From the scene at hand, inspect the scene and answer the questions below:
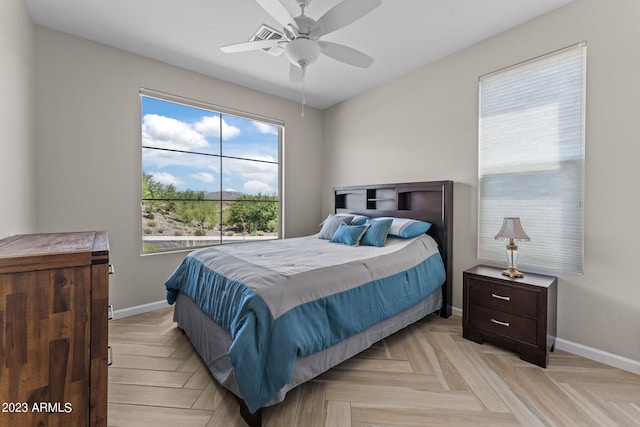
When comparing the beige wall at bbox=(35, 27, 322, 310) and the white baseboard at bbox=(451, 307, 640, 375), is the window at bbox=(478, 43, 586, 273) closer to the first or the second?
the white baseboard at bbox=(451, 307, 640, 375)

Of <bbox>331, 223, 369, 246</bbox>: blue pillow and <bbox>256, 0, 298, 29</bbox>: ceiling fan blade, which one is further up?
<bbox>256, 0, 298, 29</bbox>: ceiling fan blade

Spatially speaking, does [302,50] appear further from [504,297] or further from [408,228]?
[504,297]

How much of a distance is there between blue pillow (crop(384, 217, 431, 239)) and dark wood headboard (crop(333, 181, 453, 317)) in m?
0.17

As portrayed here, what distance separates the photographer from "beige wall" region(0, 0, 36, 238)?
179 cm

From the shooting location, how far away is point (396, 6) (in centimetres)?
230

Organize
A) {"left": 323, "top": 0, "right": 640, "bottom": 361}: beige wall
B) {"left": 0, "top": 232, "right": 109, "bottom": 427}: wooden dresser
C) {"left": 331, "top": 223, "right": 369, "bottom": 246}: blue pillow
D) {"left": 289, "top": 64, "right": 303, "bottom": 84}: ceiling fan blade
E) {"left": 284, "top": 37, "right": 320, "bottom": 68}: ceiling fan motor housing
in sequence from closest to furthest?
1. {"left": 0, "top": 232, "right": 109, "bottom": 427}: wooden dresser
2. {"left": 284, "top": 37, "right": 320, "bottom": 68}: ceiling fan motor housing
3. {"left": 323, "top": 0, "right": 640, "bottom": 361}: beige wall
4. {"left": 289, "top": 64, "right": 303, "bottom": 84}: ceiling fan blade
5. {"left": 331, "top": 223, "right": 369, "bottom": 246}: blue pillow

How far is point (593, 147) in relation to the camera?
220cm

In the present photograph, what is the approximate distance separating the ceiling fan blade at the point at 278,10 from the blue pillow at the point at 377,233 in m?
1.98

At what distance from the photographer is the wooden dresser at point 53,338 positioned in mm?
981

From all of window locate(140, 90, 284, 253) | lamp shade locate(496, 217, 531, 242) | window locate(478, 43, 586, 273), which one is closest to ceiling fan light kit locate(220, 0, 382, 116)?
window locate(478, 43, 586, 273)

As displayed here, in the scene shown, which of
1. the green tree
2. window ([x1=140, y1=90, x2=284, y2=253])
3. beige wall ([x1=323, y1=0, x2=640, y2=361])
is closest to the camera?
beige wall ([x1=323, y1=0, x2=640, y2=361])

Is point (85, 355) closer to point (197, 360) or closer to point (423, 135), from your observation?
point (197, 360)

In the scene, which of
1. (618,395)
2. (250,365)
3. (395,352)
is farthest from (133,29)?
(618,395)

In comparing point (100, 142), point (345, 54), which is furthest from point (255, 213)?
point (345, 54)
